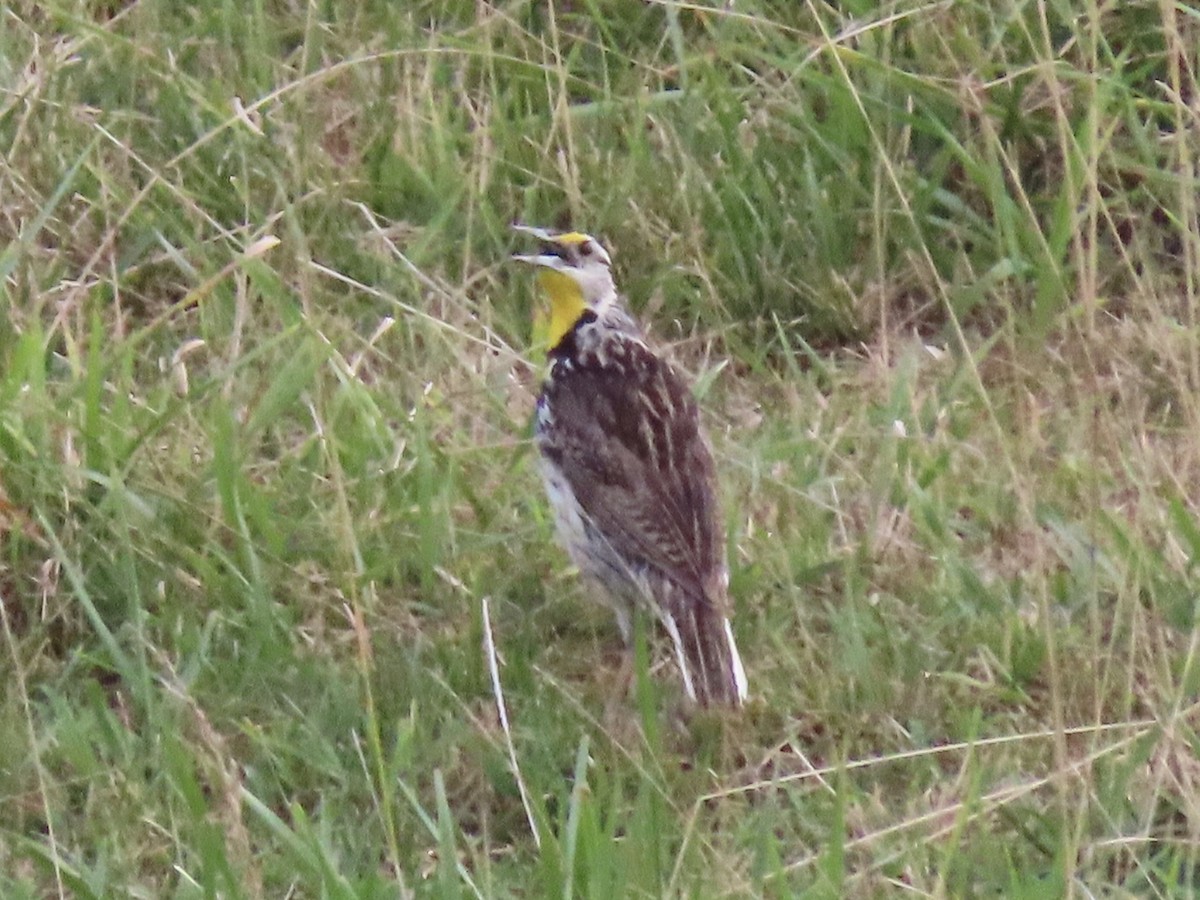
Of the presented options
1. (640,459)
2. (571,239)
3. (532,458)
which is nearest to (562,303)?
(571,239)

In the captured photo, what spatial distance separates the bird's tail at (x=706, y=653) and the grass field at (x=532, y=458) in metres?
0.08

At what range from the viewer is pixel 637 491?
5.30m

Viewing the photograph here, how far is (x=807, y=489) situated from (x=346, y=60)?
88.0 inches

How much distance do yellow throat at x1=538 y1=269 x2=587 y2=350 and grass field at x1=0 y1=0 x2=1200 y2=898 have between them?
0.92ft

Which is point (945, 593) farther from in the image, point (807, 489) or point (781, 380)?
point (781, 380)

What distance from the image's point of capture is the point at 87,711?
16.3ft

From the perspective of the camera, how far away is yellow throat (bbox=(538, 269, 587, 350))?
597 cm

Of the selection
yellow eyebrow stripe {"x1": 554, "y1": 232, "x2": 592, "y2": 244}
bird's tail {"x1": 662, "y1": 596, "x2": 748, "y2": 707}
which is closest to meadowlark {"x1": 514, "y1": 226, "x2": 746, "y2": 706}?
bird's tail {"x1": 662, "y1": 596, "x2": 748, "y2": 707}

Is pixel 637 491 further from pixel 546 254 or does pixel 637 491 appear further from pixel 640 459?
pixel 546 254

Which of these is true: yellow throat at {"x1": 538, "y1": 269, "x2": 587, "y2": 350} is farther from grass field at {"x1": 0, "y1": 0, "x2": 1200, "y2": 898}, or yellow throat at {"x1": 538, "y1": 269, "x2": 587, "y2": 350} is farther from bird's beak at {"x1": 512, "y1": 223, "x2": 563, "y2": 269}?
grass field at {"x1": 0, "y1": 0, "x2": 1200, "y2": 898}

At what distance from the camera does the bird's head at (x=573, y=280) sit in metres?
5.98

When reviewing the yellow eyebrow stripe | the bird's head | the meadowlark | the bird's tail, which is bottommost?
the bird's tail

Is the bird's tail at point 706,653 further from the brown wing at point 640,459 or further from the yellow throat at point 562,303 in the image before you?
the yellow throat at point 562,303

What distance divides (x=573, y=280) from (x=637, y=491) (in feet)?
2.93
